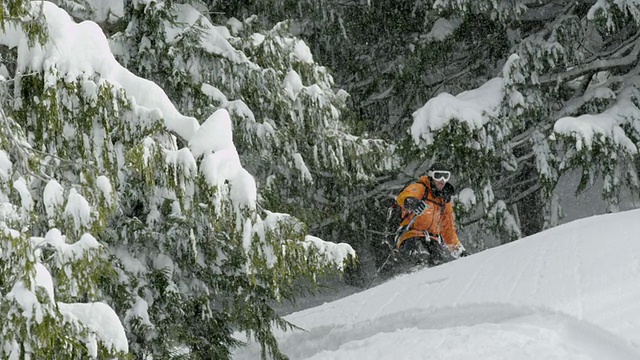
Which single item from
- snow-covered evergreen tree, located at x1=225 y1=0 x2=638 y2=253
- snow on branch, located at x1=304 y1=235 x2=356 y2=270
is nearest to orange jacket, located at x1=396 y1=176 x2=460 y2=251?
snow-covered evergreen tree, located at x1=225 y1=0 x2=638 y2=253

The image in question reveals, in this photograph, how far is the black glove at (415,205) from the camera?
347 inches

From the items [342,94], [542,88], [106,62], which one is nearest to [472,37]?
[542,88]

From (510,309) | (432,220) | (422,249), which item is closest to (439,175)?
(432,220)

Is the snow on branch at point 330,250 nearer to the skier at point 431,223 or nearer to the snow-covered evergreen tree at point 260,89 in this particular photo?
the snow-covered evergreen tree at point 260,89

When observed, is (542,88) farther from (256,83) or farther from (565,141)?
(256,83)

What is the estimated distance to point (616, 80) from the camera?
447 inches

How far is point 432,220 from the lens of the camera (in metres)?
9.20

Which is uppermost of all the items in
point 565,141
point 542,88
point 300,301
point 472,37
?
point 472,37

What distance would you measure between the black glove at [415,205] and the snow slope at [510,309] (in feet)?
4.78

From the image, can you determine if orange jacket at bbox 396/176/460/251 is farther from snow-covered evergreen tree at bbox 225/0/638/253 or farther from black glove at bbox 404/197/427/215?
snow-covered evergreen tree at bbox 225/0/638/253

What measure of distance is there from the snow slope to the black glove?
1.46 m

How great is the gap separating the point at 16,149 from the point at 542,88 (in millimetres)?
8640

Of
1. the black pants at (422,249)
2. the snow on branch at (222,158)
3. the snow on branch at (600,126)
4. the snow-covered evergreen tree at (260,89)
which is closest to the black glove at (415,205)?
the black pants at (422,249)

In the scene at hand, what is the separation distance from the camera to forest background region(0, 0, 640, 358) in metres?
4.44
